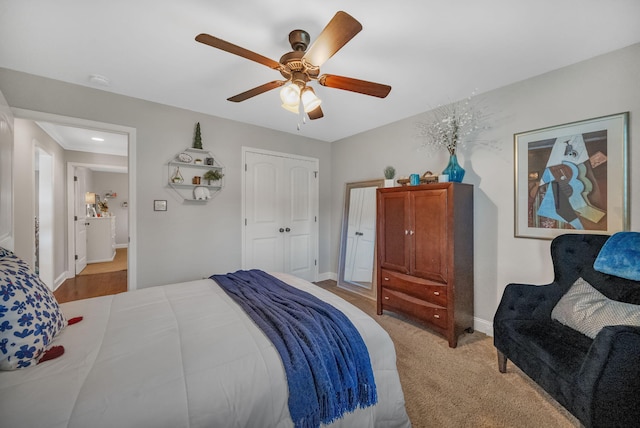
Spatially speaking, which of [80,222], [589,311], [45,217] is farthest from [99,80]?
[589,311]

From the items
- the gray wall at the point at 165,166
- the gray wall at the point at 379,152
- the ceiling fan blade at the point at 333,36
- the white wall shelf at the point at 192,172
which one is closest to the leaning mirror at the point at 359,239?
the gray wall at the point at 379,152

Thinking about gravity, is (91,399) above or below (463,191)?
below

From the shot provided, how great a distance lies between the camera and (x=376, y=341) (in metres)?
1.38

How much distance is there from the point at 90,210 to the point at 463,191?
8120 millimetres

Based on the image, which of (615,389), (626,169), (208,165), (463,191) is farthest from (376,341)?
(208,165)

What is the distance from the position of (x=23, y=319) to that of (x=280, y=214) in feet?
9.86

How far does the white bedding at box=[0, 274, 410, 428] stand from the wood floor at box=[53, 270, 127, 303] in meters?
2.87

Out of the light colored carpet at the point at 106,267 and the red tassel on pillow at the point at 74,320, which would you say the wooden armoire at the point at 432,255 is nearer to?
the red tassel on pillow at the point at 74,320

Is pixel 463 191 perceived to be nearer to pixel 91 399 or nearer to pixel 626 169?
pixel 626 169

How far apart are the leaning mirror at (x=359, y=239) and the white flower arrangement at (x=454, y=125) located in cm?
100

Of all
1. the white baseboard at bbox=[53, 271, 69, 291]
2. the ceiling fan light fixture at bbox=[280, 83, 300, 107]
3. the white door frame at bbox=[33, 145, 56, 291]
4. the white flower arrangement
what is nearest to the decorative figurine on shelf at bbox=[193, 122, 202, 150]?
the ceiling fan light fixture at bbox=[280, 83, 300, 107]

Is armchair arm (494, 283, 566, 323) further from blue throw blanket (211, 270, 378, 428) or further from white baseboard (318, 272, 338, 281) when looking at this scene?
white baseboard (318, 272, 338, 281)

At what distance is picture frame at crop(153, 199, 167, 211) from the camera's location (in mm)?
2920

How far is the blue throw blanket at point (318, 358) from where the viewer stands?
1068 millimetres
